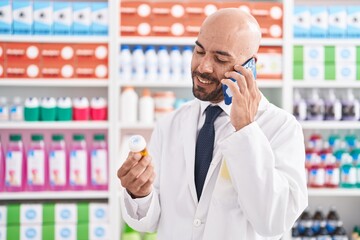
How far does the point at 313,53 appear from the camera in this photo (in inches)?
165

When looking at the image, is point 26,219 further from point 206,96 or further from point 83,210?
point 206,96

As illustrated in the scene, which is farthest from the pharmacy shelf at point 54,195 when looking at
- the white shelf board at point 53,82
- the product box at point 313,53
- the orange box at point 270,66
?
the product box at point 313,53

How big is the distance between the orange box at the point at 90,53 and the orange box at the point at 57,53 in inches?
1.4

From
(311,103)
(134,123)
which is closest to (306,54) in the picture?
(311,103)

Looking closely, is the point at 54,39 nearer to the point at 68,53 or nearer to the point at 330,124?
the point at 68,53

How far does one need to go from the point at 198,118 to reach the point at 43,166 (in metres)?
A: 2.27

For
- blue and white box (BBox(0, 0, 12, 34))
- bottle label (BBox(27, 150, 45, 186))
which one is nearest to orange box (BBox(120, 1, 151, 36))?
blue and white box (BBox(0, 0, 12, 34))

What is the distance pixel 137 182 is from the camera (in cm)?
174

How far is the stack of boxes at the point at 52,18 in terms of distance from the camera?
402 centimetres

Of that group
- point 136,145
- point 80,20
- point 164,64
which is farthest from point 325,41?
point 136,145

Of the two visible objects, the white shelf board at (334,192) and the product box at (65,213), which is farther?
the white shelf board at (334,192)

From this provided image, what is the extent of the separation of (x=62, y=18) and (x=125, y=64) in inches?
21.9

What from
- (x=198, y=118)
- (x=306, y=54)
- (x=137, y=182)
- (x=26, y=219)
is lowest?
(x=26, y=219)

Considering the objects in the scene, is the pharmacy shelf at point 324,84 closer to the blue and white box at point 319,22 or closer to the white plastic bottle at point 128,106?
the blue and white box at point 319,22
